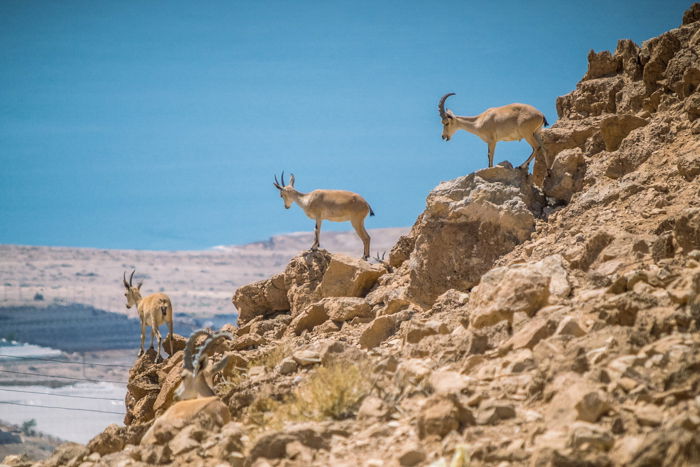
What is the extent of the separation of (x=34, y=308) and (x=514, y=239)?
117343 mm

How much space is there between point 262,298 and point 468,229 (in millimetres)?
5704

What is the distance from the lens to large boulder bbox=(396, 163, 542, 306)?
14.2m

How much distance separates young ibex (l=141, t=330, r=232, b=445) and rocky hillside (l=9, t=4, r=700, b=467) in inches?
6.7

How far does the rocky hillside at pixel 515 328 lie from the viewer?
7242mm

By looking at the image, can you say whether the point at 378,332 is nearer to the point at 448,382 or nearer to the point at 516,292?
the point at 516,292

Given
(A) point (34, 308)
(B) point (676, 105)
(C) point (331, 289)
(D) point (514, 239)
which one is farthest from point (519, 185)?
(A) point (34, 308)

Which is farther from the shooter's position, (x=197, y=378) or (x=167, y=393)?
(x=167, y=393)

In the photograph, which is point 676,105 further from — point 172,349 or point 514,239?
point 172,349

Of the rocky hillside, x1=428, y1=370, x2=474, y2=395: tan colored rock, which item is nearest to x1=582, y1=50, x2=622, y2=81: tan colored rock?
the rocky hillside

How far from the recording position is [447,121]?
17859mm

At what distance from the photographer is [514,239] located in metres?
14.2

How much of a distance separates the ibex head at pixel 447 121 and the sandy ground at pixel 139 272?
341 ft

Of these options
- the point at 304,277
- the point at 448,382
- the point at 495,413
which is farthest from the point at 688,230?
the point at 304,277

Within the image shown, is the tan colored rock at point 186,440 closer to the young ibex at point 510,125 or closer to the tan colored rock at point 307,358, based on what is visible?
the tan colored rock at point 307,358
